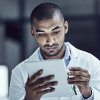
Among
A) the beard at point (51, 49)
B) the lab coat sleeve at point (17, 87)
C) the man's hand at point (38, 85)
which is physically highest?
the beard at point (51, 49)

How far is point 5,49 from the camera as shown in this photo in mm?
5664

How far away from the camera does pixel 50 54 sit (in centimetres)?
235

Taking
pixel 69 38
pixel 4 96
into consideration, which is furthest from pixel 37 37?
pixel 69 38

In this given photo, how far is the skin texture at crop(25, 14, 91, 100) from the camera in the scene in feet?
7.04

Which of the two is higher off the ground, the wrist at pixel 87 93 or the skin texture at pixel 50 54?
the skin texture at pixel 50 54

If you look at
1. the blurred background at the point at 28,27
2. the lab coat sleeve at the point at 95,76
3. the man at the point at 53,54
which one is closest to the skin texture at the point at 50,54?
the man at the point at 53,54

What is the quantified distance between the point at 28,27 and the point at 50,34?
3321 millimetres

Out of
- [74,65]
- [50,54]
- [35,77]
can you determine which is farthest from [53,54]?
[35,77]

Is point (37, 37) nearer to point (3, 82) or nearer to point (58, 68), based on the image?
point (58, 68)

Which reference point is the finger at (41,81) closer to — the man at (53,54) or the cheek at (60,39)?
the man at (53,54)

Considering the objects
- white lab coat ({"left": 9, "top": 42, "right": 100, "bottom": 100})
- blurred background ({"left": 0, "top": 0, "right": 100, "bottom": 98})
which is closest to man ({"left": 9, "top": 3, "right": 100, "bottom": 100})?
white lab coat ({"left": 9, "top": 42, "right": 100, "bottom": 100})

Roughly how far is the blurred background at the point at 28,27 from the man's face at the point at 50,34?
3.15 meters

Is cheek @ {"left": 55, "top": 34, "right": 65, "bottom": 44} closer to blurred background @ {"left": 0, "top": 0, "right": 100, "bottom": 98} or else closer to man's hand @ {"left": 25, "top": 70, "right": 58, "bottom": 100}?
man's hand @ {"left": 25, "top": 70, "right": 58, "bottom": 100}

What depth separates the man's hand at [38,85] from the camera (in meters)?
2.14
